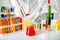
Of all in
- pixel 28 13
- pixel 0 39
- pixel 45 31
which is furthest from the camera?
pixel 45 31

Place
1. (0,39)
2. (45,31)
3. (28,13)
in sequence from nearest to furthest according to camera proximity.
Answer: (0,39) < (28,13) < (45,31)

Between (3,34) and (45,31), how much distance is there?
0.42 m

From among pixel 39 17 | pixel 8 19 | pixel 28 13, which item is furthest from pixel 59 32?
pixel 8 19

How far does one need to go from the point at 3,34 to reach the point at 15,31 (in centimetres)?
11

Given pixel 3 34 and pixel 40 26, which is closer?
pixel 3 34

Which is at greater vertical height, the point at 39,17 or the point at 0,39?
the point at 39,17

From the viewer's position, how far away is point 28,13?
1.04 metres

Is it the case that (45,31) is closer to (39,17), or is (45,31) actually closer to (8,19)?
(39,17)

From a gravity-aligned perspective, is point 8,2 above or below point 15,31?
above

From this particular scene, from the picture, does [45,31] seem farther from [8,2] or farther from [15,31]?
[8,2]

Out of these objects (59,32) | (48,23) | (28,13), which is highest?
(28,13)

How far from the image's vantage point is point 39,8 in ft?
3.63

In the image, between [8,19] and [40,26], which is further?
[40,26]

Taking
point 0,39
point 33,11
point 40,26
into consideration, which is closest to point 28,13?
point 33,11
